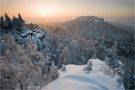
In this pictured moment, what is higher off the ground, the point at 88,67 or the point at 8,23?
the point at 8,23

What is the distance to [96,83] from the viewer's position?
14.6ft

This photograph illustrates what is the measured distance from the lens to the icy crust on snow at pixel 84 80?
4.24 m

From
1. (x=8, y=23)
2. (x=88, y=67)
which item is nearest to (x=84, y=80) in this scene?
(x=88, y=67)

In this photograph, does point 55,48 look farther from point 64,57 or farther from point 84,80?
point 84,80

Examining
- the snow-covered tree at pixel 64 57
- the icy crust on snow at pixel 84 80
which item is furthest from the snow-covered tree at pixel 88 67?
the snow-covered tree at pixel 64 57

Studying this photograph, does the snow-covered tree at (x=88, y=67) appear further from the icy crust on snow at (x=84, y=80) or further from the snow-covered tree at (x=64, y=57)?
the snow-covered tree at (x=64, y=57)

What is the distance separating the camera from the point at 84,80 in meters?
4.45

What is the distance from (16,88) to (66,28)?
1.36 meters

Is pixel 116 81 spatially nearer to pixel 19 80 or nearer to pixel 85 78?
pixel 85 78

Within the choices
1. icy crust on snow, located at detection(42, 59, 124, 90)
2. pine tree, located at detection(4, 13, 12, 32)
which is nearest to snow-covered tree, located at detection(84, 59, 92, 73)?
icy crust on snow, located at detection(42, 59, 124, 90)

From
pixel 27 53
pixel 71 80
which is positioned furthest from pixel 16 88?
pixel 71 80

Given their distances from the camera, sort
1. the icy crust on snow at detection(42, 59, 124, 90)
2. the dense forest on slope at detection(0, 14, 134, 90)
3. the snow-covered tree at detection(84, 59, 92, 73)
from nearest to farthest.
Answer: the dense forest on slope at detection(0, 14, 134, 90) < the icy crust on snow at detection(42, 59, 124, 90) < the snow-covered tree at detection(84, 59, 92, 73)

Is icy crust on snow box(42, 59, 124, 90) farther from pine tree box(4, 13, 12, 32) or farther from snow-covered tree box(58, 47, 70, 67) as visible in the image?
pine tree box(4, 13, 12, 32)

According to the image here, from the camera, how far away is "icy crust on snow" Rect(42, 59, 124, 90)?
167 inches
